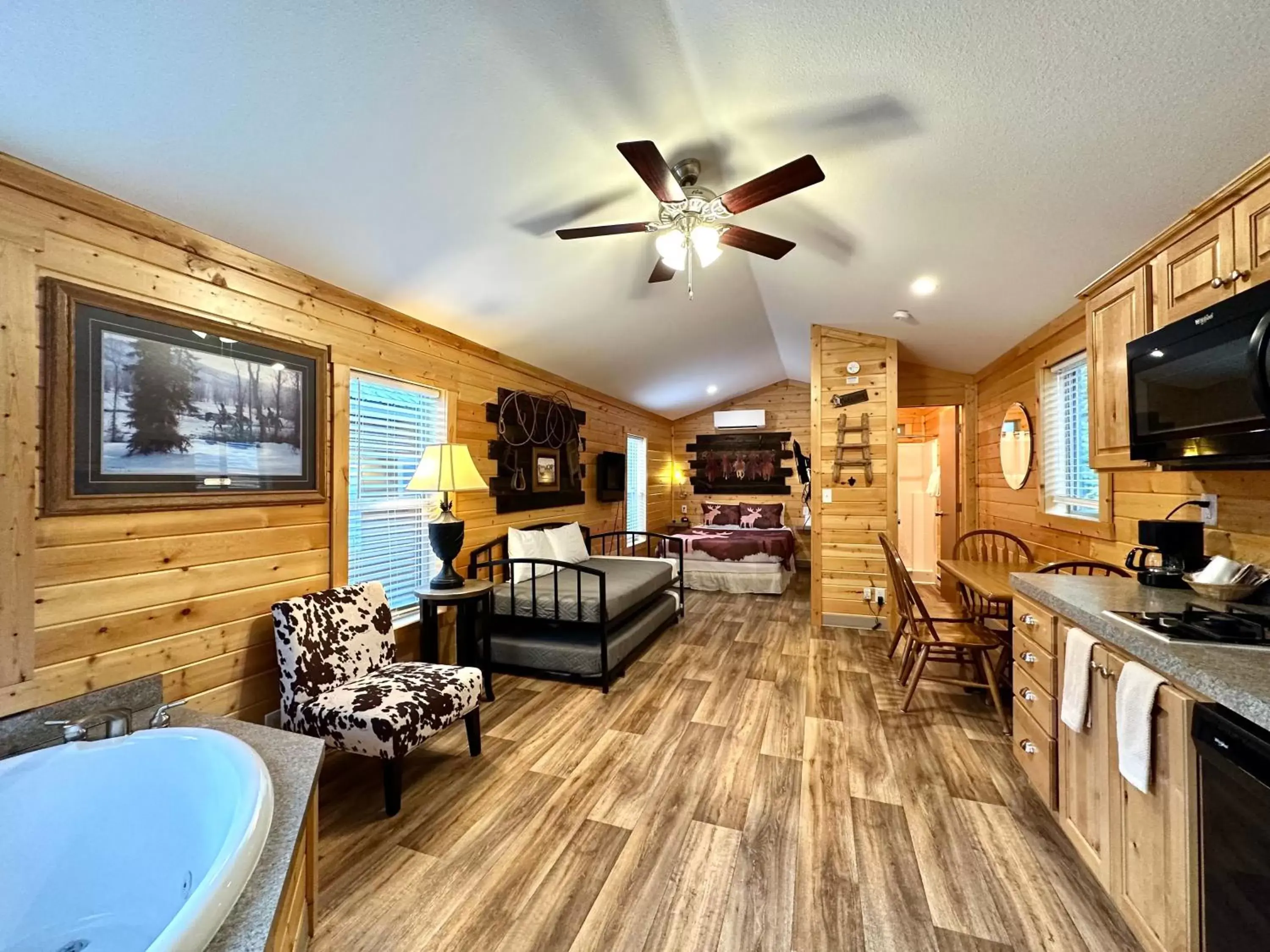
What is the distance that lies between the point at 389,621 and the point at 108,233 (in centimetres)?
194

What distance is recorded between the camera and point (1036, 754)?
198 cm

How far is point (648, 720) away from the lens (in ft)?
9.16

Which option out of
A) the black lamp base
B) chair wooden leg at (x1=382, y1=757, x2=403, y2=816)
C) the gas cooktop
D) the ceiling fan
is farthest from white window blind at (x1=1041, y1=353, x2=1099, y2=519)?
chair wooden leg at (x1=382, y1=757, x2=403, y2=816)

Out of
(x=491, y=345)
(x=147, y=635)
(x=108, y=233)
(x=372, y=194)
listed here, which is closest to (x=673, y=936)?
(x=147, y=635)

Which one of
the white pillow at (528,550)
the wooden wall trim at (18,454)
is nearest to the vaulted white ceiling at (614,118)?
the wooden wall trim at (18,454)

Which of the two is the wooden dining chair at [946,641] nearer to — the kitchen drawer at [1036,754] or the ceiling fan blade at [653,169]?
the kitchen drawer at [1036,754]

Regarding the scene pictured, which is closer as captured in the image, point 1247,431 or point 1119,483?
point 1247,431

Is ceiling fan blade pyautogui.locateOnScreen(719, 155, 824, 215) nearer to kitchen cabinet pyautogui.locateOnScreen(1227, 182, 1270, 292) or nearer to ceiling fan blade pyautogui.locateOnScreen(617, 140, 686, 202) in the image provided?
ceiling fan blade pyautogui.locateOnScreen(617, 140, 686, 202)

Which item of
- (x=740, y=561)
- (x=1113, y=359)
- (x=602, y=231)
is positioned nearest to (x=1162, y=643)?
(x=1113, y=359)

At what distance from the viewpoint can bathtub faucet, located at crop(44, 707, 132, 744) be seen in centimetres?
148

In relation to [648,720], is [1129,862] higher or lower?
higher

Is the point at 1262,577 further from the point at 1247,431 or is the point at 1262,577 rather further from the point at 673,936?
the point at 673,936

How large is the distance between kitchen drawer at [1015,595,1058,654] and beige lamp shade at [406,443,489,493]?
2753 millimetres

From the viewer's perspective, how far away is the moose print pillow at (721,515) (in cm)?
725
